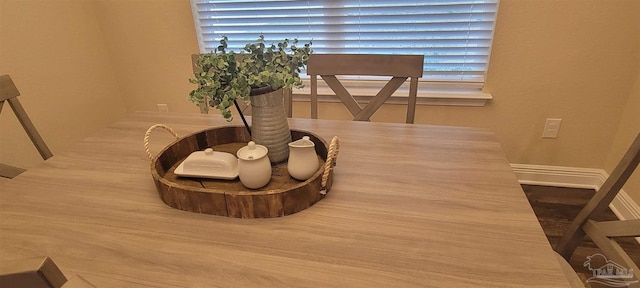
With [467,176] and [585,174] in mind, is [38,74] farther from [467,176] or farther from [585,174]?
[585,174]

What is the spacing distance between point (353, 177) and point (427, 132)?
42 centimetres

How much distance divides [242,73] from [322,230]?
0.43 m

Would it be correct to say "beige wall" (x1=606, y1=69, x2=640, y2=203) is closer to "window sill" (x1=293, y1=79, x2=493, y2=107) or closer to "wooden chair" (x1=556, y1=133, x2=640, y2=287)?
"window sill" (x1=293, y1=79, x2=493, y2=107)

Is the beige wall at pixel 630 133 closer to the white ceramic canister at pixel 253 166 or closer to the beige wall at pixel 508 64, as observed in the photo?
the beige wall at pixel 508 64

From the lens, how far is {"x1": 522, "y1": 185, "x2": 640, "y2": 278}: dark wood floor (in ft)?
5.26

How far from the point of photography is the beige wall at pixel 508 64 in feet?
5.69

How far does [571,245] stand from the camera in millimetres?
1095

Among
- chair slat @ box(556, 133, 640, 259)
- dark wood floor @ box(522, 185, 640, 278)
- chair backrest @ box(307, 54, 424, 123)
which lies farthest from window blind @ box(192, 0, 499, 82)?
chair slat @ box(556, 133, 640, 259)

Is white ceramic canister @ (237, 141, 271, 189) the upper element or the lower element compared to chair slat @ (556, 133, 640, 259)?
upper

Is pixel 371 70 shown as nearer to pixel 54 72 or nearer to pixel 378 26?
pixel 378 26

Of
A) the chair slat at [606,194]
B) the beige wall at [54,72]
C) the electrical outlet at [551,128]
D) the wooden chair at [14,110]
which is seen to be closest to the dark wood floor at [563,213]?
the electrical outlet at [551,128]

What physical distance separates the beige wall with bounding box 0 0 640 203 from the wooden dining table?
985mm

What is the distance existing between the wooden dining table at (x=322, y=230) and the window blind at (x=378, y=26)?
1.00m

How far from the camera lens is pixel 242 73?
2.89ft
